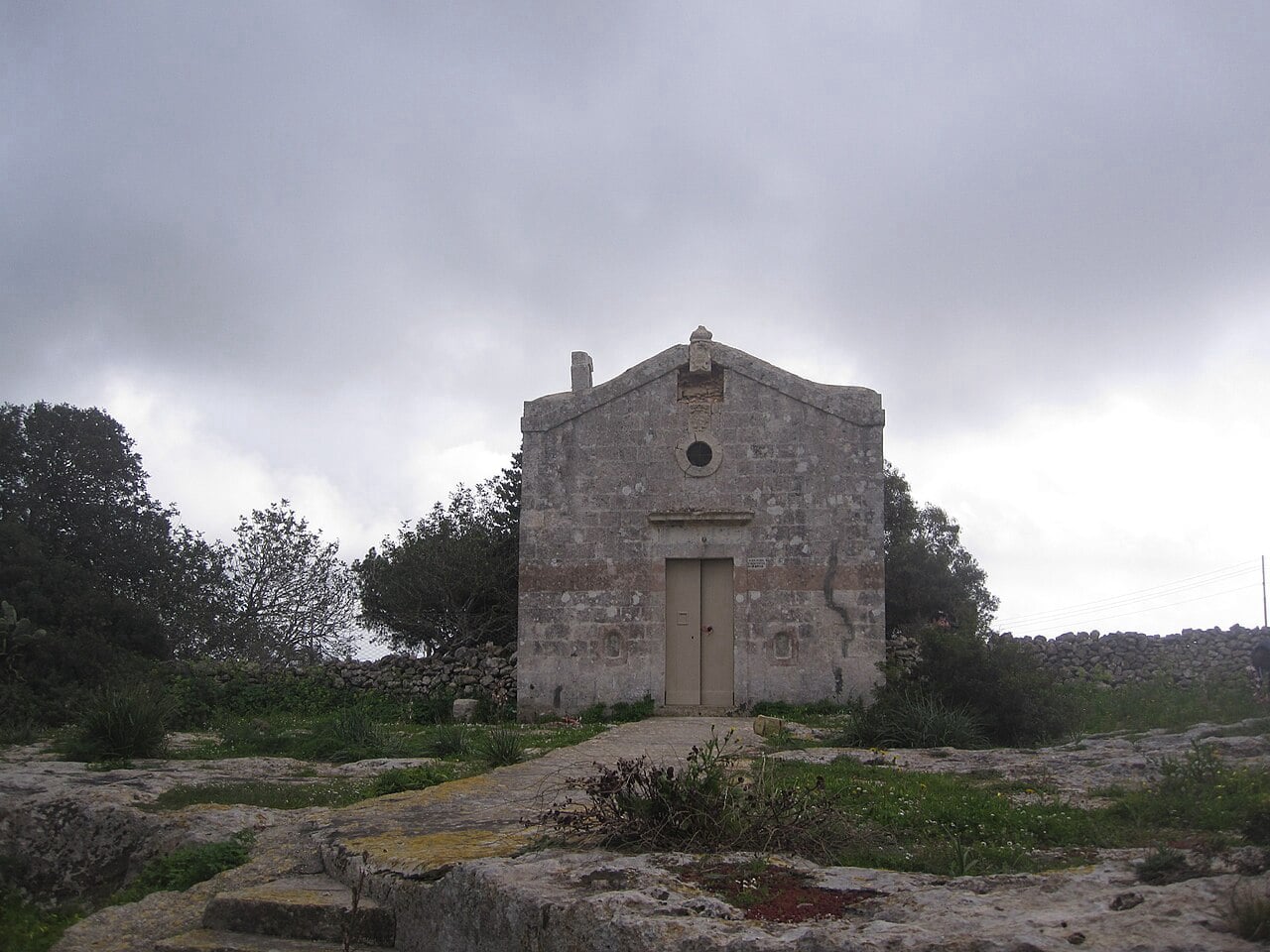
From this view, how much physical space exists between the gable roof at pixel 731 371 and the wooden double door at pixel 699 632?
302cm

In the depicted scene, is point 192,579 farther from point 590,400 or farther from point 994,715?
point 994,715

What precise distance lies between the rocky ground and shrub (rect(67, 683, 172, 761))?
6.70 feet

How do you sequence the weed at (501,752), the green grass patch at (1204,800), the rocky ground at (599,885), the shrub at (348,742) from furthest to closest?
the shrub at (348,742) → the weed at (501,752) → the green grass patch at (1204,800) → the rocky ground at (599,885)

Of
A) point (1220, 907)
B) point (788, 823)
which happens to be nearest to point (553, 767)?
point (788, 823)

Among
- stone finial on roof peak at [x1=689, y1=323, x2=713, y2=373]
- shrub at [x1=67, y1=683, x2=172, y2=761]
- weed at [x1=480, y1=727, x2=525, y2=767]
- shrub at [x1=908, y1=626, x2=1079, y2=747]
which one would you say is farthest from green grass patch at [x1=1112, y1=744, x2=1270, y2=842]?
stone finial on roof peak at [x1=689, y1=323, x2=713, y2=373]

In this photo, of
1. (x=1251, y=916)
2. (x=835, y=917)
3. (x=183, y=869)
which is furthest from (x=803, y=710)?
(x=1251, y=916)

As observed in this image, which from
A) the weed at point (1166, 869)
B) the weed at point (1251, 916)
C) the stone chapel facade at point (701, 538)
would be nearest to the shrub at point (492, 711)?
the stone chapel facade at point (701, 538)

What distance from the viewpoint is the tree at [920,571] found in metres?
24.7

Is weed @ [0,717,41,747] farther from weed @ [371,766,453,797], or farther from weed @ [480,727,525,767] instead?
weed @ [480,727,525,767]

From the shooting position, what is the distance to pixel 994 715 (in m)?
11.6

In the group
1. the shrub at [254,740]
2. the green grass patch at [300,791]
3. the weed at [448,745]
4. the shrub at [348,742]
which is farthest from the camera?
the shrub at [254,740]

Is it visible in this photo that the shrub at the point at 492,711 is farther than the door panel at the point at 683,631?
Yes

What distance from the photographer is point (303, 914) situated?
5.05m

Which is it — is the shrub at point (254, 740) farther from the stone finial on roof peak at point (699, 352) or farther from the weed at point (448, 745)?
the stone finial on roof peak at point (699, 352)
